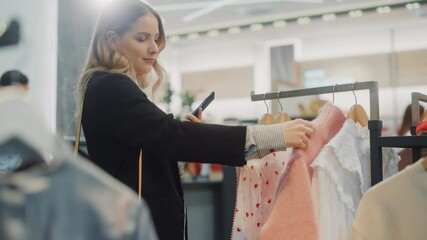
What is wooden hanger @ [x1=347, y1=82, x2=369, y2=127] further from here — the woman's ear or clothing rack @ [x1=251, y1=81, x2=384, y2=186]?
the woman's ear

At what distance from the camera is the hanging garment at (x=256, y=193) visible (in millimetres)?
1427

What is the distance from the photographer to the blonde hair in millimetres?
1263

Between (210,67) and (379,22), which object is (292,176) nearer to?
(379,22)

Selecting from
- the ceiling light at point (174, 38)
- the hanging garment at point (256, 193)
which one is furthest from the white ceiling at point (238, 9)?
the hanging garment at point (256, 193)

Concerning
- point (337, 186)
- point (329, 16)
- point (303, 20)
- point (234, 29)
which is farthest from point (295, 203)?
point (234, 29)

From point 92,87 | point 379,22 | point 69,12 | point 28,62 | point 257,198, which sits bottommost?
point 257,198

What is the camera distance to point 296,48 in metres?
7.32

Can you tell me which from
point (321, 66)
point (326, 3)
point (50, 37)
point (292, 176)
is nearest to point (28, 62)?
point (50, 37)

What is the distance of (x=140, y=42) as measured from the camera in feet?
4.19

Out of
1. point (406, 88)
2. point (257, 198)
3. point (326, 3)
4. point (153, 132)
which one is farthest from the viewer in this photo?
point (406, 88)

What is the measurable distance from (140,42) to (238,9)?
16.0 feet

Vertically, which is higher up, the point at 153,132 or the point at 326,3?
the point at 326,3

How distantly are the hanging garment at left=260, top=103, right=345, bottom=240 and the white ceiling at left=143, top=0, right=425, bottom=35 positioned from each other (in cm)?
459

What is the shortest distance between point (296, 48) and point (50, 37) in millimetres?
4979
